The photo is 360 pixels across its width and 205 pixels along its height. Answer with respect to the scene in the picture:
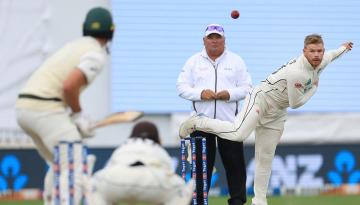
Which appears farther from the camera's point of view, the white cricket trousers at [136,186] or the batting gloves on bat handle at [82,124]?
the batting gloves on bat handle at [82,124]

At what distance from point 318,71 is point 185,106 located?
18.6 ft

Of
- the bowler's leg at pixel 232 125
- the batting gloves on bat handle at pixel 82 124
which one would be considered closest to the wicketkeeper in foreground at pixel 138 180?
the batting gloves on bat handle at pixel 82 124

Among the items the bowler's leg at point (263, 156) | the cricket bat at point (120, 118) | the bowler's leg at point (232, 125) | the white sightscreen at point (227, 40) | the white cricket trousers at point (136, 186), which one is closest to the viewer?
the white cricket trousers at point (136, 186)

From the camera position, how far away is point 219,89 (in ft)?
29.1

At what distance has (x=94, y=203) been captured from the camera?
661 cm

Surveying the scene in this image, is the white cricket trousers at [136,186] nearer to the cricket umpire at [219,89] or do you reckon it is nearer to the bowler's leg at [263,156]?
the cricket umpire at [219,89]

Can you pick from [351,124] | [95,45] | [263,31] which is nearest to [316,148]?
[351,124]

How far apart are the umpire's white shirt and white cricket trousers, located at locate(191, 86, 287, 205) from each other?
0.49ft

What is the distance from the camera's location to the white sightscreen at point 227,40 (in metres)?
14.2

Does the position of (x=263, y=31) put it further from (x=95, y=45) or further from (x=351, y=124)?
(x=95, y=45)

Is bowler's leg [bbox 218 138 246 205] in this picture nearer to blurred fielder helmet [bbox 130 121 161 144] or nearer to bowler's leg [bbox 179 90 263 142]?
bowler's leg [bbox 179 90 263 142]

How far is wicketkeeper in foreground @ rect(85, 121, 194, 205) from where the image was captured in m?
6.55

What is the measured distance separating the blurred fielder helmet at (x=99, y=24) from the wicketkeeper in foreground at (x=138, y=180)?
0.82 m

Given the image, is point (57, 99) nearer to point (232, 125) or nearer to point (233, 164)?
point (232, 125)
